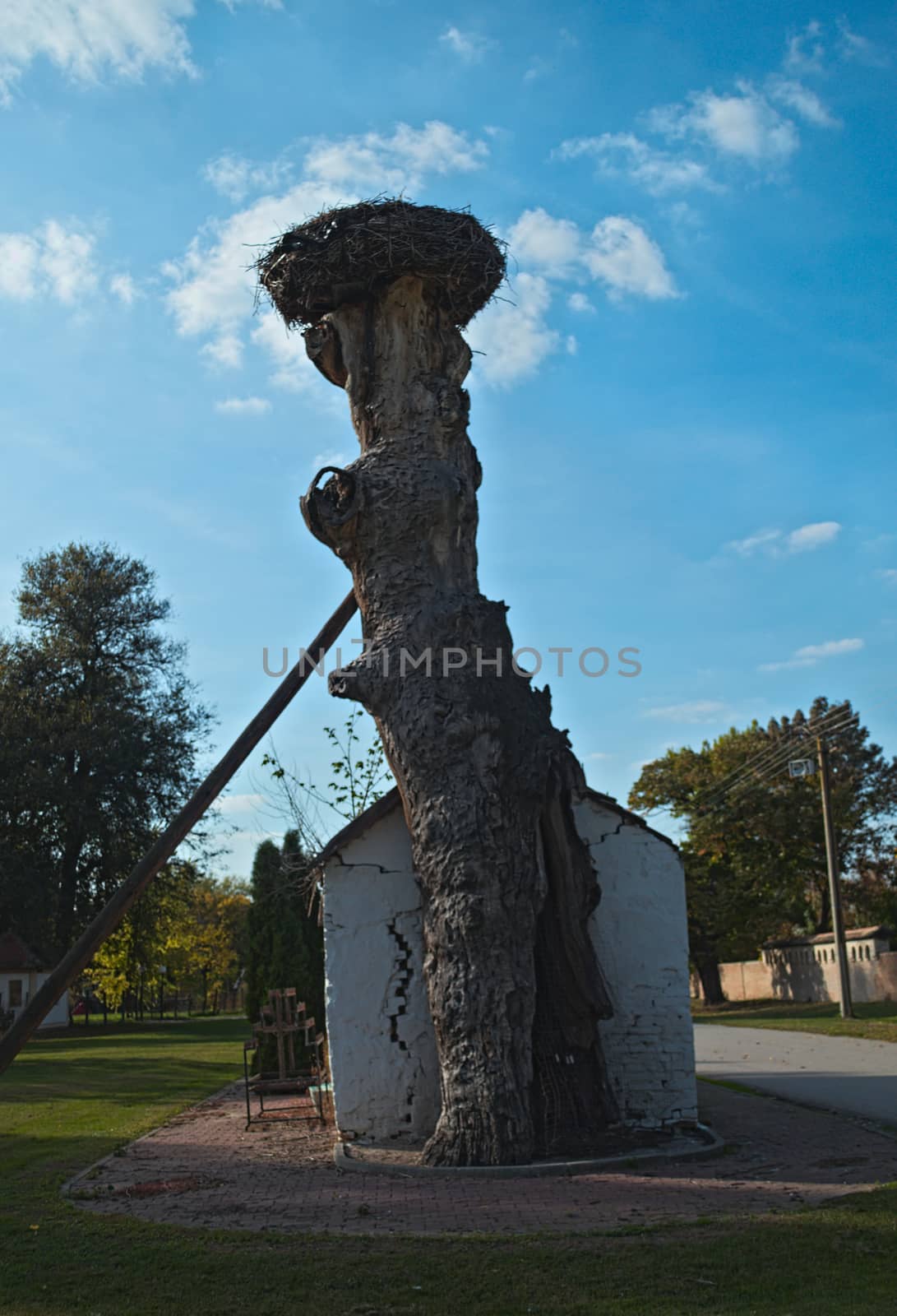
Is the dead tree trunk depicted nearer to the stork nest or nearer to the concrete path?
the stork nest

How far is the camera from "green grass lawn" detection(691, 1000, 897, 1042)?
74.6 ft

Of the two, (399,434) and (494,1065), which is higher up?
(399,434)

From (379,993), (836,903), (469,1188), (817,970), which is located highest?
(836,903)

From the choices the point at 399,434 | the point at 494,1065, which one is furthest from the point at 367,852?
the point at 399,434

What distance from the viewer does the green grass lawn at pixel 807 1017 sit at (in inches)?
895

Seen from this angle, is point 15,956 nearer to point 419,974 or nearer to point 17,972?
point 17,972

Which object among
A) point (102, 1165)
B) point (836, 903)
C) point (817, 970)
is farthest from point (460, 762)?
point (817, 970)

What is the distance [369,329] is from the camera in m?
11.8

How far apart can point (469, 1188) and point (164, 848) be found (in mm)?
3517

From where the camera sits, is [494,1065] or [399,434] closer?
[494,1065]

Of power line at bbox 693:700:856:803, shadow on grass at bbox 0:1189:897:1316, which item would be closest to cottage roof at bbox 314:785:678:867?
shadow on grass at bbox 0:1189:897:1316

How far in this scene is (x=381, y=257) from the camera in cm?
1136

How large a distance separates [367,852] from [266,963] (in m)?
7.09

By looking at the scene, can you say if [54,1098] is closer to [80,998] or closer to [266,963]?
[266,963]
